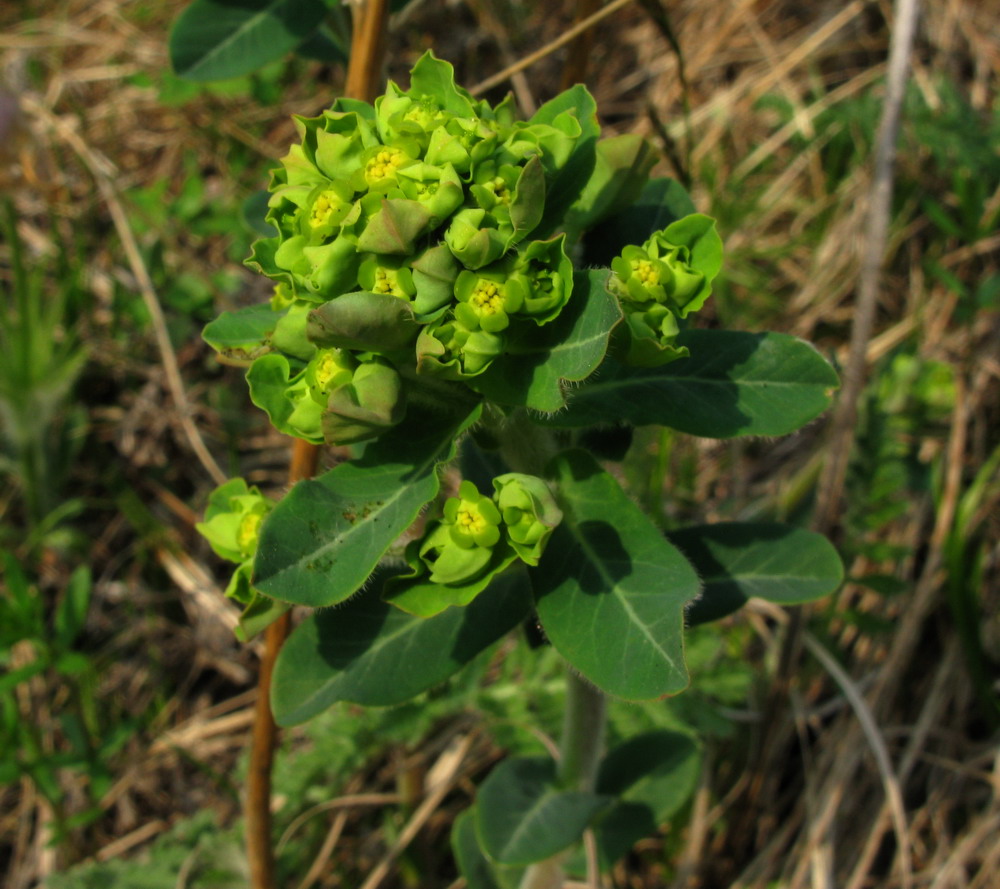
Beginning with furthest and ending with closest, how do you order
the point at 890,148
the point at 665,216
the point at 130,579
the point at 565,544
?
the point at 130,579, the point at 890,148, the point at 665,216, the point at 565,544

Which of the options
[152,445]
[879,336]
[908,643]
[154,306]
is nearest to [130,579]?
[152,445]

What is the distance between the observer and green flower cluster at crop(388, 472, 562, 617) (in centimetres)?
151

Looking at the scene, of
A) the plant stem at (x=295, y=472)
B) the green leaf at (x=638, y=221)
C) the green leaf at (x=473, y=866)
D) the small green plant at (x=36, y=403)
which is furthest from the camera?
the small green plant at (x=36, y=403)

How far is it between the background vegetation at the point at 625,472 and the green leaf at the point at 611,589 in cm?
93

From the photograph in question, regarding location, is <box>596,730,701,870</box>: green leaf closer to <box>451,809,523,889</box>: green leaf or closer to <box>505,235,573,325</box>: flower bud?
<box>451,809,523,889</box>: green leaf

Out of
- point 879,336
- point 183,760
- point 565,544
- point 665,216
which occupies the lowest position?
point 183,760

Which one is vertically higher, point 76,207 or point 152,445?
point 76,207

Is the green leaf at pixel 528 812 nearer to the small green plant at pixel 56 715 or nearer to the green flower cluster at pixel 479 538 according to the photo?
the green flower cluster at pixel 479 538

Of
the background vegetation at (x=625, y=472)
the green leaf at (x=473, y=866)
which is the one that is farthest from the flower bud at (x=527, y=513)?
the green leaf at (x=473, y=866)

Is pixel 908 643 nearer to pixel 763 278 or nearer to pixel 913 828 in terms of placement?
pixel 913 828

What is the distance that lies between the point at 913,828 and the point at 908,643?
60 centimetres

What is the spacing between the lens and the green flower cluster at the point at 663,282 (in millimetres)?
1523

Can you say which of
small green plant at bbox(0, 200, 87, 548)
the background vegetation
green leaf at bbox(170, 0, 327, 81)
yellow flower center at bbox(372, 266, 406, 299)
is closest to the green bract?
yellow flower center at bbox(372, 266, 406, 299)

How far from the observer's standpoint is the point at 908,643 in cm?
323
